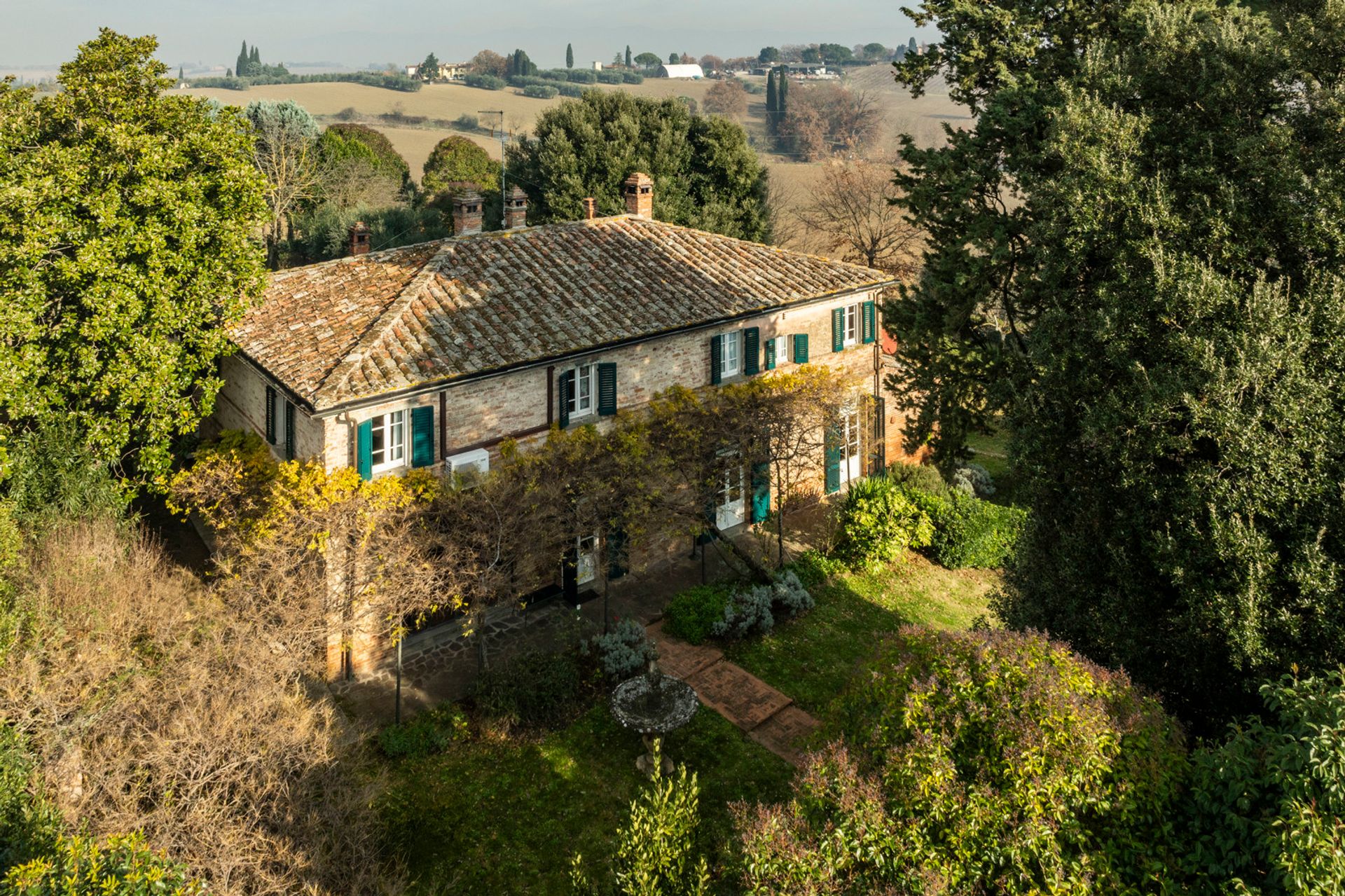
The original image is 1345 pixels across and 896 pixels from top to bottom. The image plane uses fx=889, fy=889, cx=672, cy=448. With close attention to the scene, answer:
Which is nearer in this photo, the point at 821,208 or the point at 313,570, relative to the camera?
the point at 313,570

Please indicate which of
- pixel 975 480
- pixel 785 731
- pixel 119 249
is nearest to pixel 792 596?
pixel 785 731

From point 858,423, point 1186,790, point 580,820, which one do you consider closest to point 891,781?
point 1186,790

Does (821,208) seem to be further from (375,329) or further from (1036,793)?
(1036,793)

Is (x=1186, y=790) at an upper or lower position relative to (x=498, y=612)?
upper

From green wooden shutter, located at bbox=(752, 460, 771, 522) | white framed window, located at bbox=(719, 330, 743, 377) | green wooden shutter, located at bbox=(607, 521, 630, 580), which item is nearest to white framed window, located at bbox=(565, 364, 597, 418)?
green wooden shutter, located at bbox=(607, 521, 630, 580)

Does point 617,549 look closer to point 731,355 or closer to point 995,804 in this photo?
point 731,355

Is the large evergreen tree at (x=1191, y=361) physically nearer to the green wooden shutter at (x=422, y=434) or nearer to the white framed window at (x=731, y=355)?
the white framed window at (x=731, y=355)

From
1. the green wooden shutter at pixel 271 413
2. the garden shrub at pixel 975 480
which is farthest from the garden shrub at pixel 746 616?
the green wooden shutter at pixel 271 413
